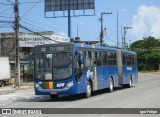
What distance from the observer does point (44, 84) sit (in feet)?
77.5

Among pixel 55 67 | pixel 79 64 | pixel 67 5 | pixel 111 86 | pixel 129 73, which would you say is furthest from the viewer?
pixel 67 5

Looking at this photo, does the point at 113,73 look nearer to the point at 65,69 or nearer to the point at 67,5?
the point at 65,69

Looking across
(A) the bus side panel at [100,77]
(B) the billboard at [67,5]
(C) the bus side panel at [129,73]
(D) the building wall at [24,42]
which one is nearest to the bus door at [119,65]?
(C) the bus side panel at [129,73]

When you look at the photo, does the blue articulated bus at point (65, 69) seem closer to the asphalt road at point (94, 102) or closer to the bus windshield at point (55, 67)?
the bus windshield at point (55, 67)

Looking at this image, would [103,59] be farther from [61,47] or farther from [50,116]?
[50,116]

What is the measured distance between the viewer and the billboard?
64.6 metres

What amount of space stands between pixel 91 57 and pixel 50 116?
1069 cm

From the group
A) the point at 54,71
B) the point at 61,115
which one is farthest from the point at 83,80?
the point at 61,115

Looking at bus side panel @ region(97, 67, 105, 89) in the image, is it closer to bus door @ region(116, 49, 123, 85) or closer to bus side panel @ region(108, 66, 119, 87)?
bus side panel @ region(108, 66, 119, 87)

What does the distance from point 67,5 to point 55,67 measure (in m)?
43.4

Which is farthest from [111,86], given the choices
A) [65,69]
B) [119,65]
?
[65,69]

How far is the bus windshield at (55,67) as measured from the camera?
23.3 meters

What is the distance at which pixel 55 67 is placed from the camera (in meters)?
23.4

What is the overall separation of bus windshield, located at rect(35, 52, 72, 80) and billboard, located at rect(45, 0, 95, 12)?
1615 inches
